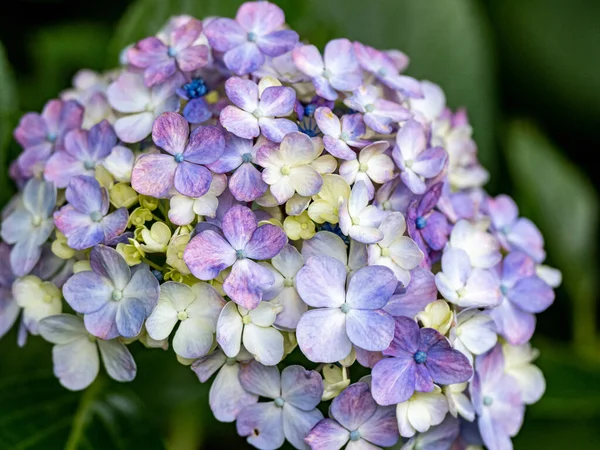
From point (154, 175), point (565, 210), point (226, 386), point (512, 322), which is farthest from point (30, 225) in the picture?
point (565, 210)

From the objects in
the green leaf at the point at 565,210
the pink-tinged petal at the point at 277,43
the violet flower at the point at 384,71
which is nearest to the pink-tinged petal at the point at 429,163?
the violet flower at the point at 384,71

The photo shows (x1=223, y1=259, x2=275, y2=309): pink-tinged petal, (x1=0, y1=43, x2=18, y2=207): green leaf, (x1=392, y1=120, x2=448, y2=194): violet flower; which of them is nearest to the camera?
(x1=223, y1=259, x2=275, y2=309): pink-tinged petal

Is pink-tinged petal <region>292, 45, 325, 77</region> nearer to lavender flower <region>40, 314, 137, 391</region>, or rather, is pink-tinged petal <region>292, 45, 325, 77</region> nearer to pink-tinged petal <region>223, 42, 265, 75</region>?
pink-tinged petal <region>223, 42, 265, 75</region>

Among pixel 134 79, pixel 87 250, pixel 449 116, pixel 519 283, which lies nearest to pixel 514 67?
pixel 449 116

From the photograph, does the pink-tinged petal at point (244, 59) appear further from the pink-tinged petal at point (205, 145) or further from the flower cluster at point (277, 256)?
the pink-tinged petal at point (205, 145)

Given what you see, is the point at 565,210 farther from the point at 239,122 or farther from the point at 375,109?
the point at 239,122

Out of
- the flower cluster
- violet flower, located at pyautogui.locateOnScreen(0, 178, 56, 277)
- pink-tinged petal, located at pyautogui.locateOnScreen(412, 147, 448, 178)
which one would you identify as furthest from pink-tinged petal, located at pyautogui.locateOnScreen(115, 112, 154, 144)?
pink-tinged petal, located at pyautogui.locateOnScreen(412, 147, 448, 178)

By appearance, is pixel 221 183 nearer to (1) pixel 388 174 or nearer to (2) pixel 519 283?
(1) pixel 388 174
